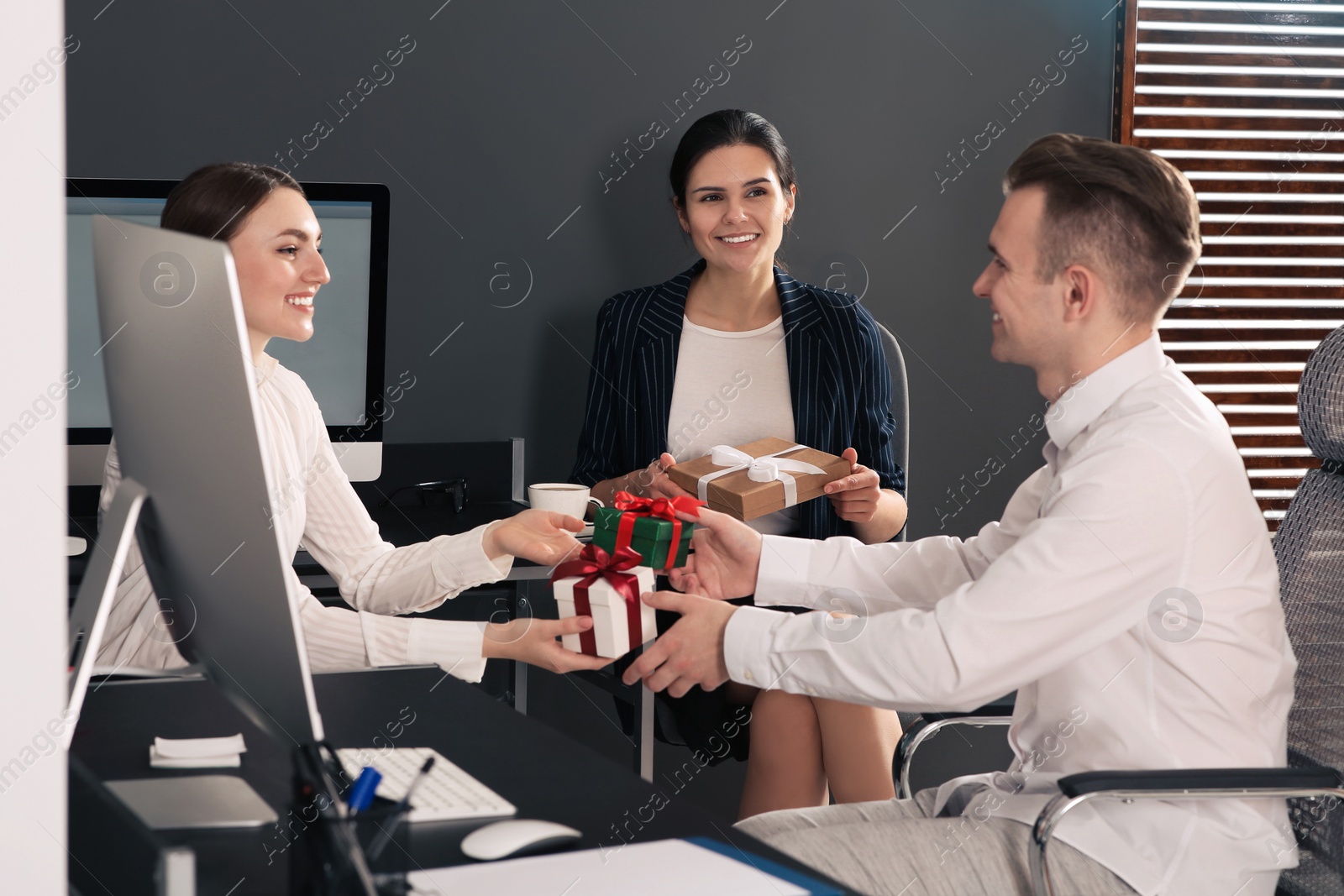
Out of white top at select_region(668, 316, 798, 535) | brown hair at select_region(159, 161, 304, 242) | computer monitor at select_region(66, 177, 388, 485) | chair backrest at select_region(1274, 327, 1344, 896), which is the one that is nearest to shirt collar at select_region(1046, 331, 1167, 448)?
chair backrest at select_region(1274, 327, 1344, 896)

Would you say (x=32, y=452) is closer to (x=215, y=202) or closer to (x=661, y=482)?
(x=215, y=202)

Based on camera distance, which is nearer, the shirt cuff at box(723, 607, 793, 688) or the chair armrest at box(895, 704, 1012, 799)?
the shirt cuff at box(723, 607, 793, 688)

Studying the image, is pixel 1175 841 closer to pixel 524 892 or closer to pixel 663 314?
pixel 524 892

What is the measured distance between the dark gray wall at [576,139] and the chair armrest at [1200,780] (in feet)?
6.73

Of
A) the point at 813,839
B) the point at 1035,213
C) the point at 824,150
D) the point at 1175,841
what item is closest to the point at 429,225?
the point at 824,150

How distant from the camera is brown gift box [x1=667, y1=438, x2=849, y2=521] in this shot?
216 centimetres

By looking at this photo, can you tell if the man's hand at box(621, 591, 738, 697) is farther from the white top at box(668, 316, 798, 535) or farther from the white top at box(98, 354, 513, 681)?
the white top at box(668, 316, 798, 535)

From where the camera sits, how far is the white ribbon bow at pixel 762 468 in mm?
2232

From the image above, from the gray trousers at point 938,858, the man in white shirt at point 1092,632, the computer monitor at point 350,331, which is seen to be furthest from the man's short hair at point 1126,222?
the computer monitor at point 350,331

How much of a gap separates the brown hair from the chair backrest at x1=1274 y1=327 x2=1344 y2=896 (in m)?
1.62

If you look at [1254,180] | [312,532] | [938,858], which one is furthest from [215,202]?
[1254,180]

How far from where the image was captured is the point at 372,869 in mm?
928

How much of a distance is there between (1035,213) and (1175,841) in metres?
0.82

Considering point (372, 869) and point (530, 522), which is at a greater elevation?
point (530, 522)
